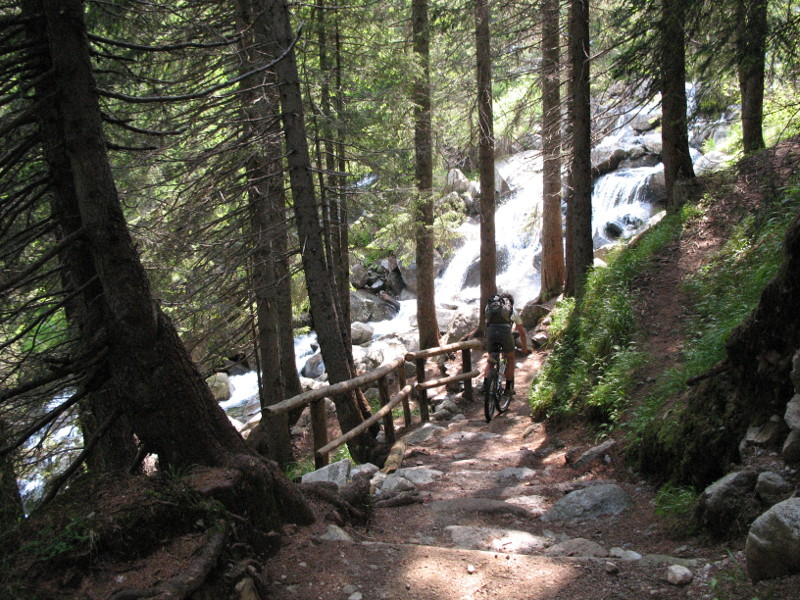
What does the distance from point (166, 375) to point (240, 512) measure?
3.02 ft

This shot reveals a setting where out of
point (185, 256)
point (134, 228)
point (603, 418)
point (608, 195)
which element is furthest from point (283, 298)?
point (608, 195)

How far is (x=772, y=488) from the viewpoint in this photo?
3291mm

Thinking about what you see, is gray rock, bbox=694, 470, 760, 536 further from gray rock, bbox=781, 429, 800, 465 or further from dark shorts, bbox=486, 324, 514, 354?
dark shorts, bbox=486, 324, 514, 354

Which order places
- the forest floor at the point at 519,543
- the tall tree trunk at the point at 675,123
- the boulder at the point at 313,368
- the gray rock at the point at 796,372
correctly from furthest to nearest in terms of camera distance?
the boulder at the point at 313,368 → the tall tree trunk at the point at 675,123 → the gray rock at the point at 796,372 → the forest floor at the point at 519,543

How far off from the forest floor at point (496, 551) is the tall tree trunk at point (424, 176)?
6.89 m

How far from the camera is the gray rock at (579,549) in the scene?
3972 millimetres

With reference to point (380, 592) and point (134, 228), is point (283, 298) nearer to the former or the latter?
point (134, 228)

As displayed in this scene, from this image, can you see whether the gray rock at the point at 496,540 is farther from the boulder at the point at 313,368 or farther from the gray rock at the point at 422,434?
the boulder at the point at 313,368

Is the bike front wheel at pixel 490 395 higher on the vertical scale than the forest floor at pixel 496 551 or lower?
lower

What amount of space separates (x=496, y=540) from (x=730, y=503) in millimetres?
1736

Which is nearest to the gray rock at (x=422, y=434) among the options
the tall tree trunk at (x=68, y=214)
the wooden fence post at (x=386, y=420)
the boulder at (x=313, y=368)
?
the wooden fence post at (x=386, y=420)

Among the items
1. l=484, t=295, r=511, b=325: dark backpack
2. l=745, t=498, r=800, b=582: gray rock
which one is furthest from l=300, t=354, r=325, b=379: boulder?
l=745, t=498, r=800, b=582: gray rock

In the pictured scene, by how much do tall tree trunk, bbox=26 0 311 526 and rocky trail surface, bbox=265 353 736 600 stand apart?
3.04 ft

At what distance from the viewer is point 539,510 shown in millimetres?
5332
